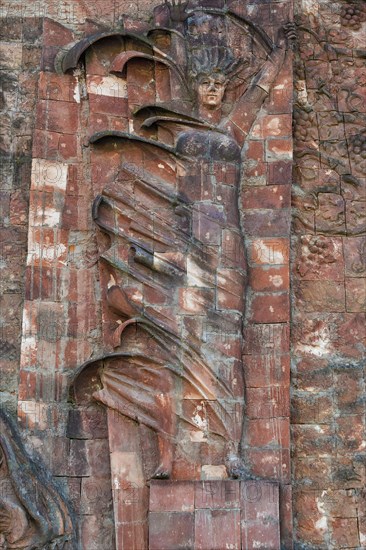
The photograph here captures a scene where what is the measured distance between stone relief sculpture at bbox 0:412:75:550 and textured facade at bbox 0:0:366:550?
17 millimetres

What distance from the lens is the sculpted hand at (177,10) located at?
12.6 meters

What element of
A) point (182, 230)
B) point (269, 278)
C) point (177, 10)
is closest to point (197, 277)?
point (182, 230)

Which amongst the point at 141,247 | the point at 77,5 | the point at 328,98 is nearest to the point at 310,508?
the point at 141,247

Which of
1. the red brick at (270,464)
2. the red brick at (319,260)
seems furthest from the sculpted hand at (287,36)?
the red brick at (270,464)

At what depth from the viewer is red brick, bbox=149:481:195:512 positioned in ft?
36.5

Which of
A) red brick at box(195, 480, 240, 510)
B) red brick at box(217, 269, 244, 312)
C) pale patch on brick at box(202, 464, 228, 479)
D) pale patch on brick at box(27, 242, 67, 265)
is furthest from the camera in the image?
pale patch on brick at box(27, 242, 67, 265)

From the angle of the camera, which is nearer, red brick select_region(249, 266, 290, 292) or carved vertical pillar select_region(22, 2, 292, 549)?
carved vertical pillar select_region(22, 2, 292, 549)

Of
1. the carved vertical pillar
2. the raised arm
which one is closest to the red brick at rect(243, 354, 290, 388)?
the carved vertical pillar

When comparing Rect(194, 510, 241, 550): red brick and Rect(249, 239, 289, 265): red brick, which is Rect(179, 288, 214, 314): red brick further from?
Rect(194, 510, 241, 550): red brick

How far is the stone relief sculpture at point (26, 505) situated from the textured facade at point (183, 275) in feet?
0.06

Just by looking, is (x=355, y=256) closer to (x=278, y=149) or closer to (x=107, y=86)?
(x=278, y=149)

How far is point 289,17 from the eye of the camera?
12680mm

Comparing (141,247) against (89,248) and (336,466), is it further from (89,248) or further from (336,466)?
(336,466)

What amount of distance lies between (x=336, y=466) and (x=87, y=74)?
3938 mm
